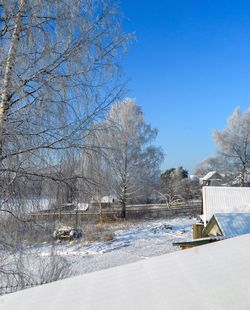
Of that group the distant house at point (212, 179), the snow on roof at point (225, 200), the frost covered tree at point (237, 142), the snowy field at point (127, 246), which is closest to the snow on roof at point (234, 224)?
the snowy field at point (127, 246)

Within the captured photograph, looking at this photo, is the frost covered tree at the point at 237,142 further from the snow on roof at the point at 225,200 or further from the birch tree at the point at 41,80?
the birch tree at the point at 41,80

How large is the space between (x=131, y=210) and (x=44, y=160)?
2015 cm

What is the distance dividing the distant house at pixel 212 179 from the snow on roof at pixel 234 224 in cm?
1794

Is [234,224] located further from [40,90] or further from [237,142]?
[237,142]

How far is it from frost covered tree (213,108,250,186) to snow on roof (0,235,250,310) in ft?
79.5

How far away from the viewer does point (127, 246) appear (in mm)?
14336

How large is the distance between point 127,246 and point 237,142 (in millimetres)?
14329

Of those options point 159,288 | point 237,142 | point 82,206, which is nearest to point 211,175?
point 237,142

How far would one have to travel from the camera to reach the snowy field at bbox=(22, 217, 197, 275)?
37.8ft

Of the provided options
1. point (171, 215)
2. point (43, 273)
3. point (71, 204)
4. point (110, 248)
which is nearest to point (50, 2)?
point (71, 204)

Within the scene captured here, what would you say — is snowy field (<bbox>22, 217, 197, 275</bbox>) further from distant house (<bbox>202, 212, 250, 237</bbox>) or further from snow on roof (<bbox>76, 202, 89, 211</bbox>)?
snow on roof (<bbox>76, 202, 89, 211</bbox>)

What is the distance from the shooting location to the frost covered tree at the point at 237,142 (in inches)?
965

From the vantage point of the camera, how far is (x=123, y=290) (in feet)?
4.59

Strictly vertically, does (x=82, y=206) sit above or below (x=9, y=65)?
below
